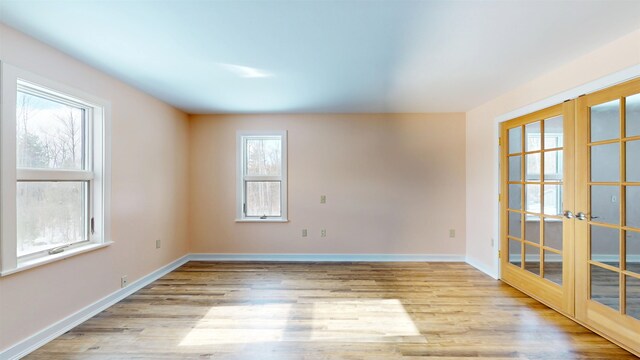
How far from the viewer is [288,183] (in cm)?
448

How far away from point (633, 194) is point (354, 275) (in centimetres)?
275

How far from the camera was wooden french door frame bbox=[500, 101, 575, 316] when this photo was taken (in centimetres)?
253

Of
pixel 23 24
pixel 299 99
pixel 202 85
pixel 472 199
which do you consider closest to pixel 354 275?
pixel 472 199

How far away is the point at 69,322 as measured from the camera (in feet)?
7.77

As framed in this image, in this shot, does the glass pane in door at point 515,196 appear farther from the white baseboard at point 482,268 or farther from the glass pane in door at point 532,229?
the white baseboard at point 482,268

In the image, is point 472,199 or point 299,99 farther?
point 472,199

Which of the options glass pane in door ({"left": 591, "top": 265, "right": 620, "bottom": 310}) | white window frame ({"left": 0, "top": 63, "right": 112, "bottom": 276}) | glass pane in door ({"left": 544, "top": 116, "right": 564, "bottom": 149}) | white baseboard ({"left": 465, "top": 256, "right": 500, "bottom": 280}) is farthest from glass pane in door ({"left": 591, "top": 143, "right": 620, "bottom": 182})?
white window frame ({"left": 0, "top": 63, "right": 112, "bottom": 276})

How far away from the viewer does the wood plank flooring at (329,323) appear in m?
2.08

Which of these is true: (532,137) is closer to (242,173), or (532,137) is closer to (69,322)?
(242,173)

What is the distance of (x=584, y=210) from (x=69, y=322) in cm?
448

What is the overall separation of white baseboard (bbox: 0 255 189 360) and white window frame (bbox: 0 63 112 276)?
54cm

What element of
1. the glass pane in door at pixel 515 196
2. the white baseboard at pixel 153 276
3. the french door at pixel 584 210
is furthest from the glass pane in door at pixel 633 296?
the white baseboard at pixel 153 276

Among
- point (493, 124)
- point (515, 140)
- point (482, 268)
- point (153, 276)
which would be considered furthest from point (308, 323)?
point (493, 124)

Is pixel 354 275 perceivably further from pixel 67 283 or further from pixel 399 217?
pixel 67 283
